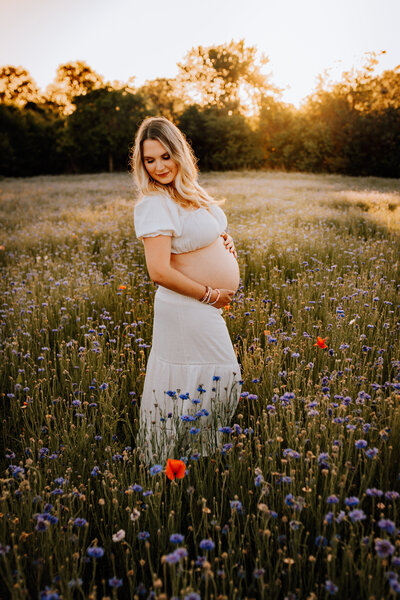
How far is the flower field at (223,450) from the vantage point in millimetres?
1426

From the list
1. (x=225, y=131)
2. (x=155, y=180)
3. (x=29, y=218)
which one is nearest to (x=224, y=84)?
(x=225, y=131)

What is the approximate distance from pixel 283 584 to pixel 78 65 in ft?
207

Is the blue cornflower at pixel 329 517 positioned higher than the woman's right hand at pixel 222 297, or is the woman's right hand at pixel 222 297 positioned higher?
the woman's right hand at pixel 222 297

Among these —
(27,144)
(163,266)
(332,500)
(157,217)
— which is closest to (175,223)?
(157,217)

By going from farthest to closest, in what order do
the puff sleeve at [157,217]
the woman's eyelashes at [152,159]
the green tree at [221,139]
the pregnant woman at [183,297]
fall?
the green tree at [221,139]
the woman's eyelashes at [152,159]
the pregnant woman at [183,297]
the puff sleeve at [157,217]


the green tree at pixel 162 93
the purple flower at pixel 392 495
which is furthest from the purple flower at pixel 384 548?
the green tree at pixel 162 93

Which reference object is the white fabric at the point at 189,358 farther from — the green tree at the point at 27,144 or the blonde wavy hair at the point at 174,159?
the green tree at the point at 27,144

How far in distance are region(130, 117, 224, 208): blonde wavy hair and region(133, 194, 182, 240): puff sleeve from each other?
0.37ft

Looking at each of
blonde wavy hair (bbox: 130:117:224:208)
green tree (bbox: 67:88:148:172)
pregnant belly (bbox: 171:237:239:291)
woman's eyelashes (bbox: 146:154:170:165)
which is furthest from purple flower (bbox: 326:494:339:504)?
green tree (bbox: 67:88:148:172)

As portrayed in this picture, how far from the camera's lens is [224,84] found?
168ft

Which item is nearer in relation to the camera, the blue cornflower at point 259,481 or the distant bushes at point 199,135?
the blue cornflower at point 259,481

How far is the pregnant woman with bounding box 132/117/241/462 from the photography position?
236 cm

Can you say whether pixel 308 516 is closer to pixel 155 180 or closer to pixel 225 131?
pixel 155 180

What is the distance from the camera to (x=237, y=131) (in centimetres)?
3844
